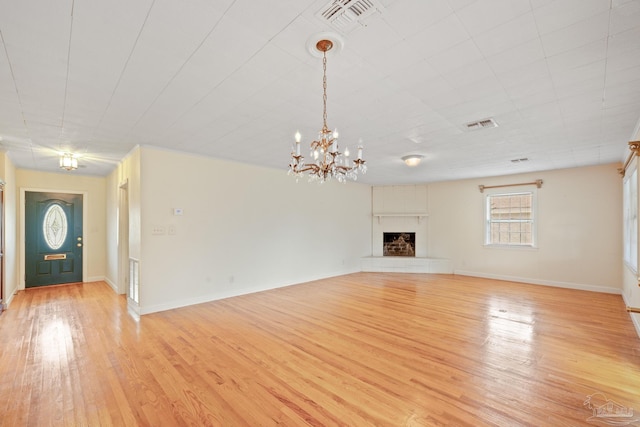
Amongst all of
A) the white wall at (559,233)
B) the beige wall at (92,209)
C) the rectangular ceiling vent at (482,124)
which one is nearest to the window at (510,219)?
the white wall at (559,233)

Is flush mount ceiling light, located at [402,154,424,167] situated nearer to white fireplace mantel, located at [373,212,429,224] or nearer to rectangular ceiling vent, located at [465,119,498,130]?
rectangular ceiling vent, located at [465,119,498,130]

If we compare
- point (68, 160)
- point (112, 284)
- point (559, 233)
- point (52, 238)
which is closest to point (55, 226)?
point (52, 238)

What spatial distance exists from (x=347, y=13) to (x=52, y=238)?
7.94 m

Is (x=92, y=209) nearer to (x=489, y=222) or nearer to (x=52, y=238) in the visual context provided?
(x=52, y=238)

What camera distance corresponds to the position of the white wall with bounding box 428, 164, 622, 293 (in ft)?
19.1

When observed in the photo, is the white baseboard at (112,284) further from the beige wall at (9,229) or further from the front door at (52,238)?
the beige wall at (9,229)

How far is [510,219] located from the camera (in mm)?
7191

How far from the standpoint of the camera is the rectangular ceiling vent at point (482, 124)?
136 inches

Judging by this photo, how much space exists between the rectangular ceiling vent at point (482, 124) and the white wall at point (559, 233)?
4.24 m

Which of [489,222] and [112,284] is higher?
[489,222]

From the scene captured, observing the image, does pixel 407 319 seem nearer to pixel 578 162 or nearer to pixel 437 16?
pixel 437 16

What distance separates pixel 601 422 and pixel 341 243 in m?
6.08

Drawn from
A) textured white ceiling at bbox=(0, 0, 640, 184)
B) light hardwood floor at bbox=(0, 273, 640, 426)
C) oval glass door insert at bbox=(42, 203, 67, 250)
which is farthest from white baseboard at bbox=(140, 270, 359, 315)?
oval glass door insert at bbox=(42, 203, 67, 250)

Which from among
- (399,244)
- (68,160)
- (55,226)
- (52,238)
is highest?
(68,160)
